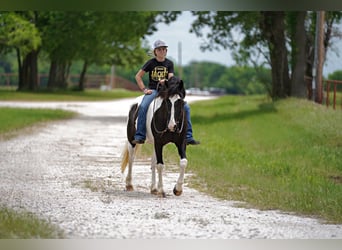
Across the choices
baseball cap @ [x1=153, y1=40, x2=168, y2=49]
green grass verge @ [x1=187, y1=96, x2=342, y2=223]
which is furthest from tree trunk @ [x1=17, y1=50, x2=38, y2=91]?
baseball cap @ [x1=153, y1=40, x2=168, y2=49]

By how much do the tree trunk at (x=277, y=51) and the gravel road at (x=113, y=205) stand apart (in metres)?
7.93

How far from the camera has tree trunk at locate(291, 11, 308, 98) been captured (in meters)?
19.9

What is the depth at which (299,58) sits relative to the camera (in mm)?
20172

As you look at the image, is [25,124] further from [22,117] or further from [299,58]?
[299,58]

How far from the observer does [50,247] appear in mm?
6773

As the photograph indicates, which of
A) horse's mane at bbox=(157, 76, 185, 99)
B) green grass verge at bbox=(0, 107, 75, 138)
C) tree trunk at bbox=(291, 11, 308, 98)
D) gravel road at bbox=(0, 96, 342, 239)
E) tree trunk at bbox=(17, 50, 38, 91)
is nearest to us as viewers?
gravel road at bbox=(0, 96, 342, 239)

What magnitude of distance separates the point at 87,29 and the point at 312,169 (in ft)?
30.2

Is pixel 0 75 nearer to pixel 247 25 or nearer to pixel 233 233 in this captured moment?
pixel 247 25

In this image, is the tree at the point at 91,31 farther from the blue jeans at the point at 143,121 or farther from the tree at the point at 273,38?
the blue jeans at the point at 143,121

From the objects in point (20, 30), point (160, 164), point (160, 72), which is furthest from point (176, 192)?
point (20, 30)

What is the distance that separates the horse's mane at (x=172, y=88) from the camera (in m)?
8.08

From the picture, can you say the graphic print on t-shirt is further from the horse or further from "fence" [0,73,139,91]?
"fence" [0,73,139,91]

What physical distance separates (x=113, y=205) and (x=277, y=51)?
12646 mm

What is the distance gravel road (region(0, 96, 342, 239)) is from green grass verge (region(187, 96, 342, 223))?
46cm
